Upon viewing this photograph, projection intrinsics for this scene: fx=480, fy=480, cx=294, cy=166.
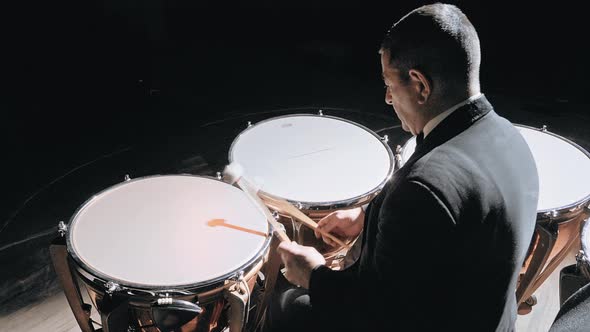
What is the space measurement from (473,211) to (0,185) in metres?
2.48

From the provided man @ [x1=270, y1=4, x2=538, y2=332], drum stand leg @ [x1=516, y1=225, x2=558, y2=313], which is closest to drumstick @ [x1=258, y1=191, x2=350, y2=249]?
man @ [x1=270, y1=4, x2=538, y2=332]

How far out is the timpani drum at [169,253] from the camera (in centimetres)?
109

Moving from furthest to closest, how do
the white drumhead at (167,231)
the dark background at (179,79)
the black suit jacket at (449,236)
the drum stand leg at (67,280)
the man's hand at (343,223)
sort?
the dark background at (179,79) → the man's hand at (343,223) → the drum stand leg at (67,280) → the white drumhead at (167,231) → the black suit jacket at (449,236)

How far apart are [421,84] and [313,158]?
0.74 meters

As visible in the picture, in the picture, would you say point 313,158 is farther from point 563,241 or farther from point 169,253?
point 563,241

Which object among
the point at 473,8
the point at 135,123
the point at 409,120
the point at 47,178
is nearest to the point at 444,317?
the point at 409,120

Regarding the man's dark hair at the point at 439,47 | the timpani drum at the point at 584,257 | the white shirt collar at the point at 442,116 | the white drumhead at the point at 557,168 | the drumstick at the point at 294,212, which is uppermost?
the man's dark hair at the point at 439,47

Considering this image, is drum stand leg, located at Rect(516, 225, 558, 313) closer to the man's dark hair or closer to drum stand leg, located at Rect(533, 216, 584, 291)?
drum stand leg, located at Rect(533, 216, 584, 291)

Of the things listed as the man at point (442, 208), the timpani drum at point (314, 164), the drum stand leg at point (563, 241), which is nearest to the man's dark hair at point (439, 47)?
the man at point (442, 208)

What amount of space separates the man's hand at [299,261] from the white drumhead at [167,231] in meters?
0.07

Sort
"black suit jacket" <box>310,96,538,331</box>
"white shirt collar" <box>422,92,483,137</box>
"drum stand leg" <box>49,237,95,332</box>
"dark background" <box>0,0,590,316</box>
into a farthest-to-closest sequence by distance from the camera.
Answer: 1. "dark background" <box>0,0,590,316</box>
2. "drum stand leg" <box>49,237,95,332</box>
3. "white shirt collar" <box>422,92,483,137</box>
4. "black suit jacket" <box>310,96,538,331</box>

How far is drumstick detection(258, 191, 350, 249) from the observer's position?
4.58ft

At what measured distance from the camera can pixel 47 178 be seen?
8.51 feet

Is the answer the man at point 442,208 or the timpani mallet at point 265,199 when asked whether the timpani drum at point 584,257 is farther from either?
the timpani mallet at point 265,199
